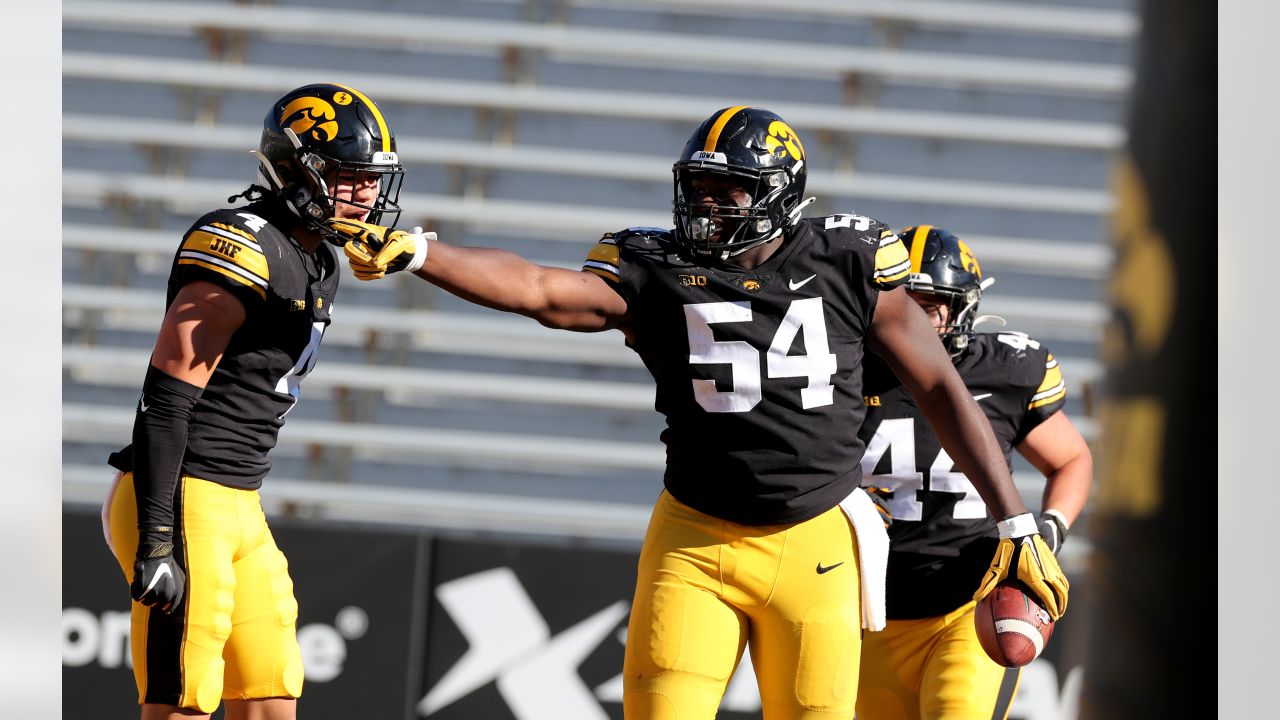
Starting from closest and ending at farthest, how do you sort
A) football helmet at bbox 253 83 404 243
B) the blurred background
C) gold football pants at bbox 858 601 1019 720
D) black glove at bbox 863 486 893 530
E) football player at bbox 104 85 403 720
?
football player at bbox 104 85 403 720, football helmet at bbox 253 83 404 243, gold football pants at bbox 858 601 1019 720, black glove at bbox 863 486 893 530, the blurred background

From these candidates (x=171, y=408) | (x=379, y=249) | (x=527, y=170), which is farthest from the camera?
(x=527, y=170)

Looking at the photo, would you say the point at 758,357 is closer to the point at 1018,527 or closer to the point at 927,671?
the point at 1018,527

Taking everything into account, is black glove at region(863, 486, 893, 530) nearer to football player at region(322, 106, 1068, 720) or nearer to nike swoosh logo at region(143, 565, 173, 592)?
football player at region(322, 106, 1068, 720)

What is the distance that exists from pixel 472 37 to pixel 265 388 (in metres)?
4.31

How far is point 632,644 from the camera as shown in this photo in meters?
2.64

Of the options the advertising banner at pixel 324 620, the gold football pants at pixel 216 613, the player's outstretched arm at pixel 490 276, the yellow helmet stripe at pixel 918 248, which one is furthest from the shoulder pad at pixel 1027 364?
the advertising banner at pixel 324 620

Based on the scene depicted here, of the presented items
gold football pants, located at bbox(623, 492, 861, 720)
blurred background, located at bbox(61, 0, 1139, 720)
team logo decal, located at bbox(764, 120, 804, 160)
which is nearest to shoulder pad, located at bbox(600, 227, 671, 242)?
team logo decal, located at bbox(764, 120, 804, 160)

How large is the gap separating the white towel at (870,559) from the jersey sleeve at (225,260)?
1307mm

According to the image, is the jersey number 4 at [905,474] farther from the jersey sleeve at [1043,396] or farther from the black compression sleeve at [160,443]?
the black compression sleeve at [160,443]

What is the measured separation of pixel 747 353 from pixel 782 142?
1.58 ft

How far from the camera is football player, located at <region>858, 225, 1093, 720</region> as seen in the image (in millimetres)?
3277

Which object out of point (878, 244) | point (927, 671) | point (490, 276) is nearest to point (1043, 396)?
point (927, 671)

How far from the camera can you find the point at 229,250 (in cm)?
270

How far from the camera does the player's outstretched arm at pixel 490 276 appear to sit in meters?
2.43
